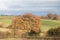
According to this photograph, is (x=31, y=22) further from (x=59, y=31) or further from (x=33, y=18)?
(x=59, y=31)

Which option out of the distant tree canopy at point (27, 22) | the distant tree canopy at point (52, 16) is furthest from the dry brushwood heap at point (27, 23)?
the distant tree canopy at point (52, 16)

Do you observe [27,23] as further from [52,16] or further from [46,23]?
[52,16]

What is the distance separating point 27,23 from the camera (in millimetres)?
1889

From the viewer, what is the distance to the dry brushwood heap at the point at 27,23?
6.16ft

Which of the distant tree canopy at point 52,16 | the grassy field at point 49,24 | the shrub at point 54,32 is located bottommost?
the shrub at point 54,32

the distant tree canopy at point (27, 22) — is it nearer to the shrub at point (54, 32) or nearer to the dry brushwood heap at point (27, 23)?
the dry brushwood heap at point (27, 23)

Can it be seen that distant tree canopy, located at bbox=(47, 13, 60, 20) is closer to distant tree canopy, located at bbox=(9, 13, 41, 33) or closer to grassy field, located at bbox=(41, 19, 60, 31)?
grassy field, located at bbox=(41, 19, 60, 31)

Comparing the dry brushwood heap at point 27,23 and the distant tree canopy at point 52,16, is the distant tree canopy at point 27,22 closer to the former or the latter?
the dry brushwood heap at point 27,23

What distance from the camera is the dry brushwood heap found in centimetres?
188

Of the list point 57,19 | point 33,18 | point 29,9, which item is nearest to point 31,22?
point 33,18

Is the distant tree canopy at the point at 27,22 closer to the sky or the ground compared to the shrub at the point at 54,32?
closer to the sky

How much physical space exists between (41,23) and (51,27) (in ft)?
0.51

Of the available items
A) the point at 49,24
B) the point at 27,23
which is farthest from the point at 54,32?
the point at 27,23

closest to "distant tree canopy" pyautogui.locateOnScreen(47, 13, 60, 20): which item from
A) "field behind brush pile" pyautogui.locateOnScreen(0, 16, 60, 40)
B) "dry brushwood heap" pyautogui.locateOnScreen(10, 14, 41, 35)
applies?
"field behind brush pile" pyautogui.locateOnScreen(0, 16, 60, 40)
